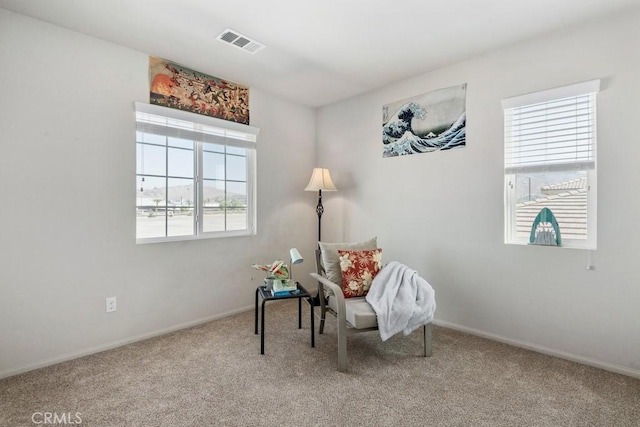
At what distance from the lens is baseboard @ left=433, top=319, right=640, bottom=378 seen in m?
2.19

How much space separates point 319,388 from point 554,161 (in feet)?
8.12

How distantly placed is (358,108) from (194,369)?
10.4 ft

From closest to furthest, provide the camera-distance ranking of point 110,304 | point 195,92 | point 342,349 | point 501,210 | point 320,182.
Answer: point 342,349 → point 110,304 → point 501,210 → point 195,92 → point 320,182

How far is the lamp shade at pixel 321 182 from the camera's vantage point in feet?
12.2

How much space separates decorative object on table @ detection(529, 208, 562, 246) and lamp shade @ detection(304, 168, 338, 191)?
6.74 feet

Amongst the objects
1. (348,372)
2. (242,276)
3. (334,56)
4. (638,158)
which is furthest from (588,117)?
(242,276)

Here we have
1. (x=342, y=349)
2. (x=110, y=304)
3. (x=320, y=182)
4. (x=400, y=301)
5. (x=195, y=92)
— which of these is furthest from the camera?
(x=320, y=182)

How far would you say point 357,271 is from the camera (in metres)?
2.68

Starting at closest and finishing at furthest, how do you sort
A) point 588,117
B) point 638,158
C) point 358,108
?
point 638,158 → point 588,117 → point 358,108

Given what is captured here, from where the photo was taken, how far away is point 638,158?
83.7 inches

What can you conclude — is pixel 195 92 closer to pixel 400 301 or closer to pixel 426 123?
pixel 426 123

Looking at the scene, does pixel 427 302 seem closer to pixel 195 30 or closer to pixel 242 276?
pixel 242 276

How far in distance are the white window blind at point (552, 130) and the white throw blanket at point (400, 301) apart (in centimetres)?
129

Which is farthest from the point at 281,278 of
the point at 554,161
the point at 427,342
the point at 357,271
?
the point at 554,161
